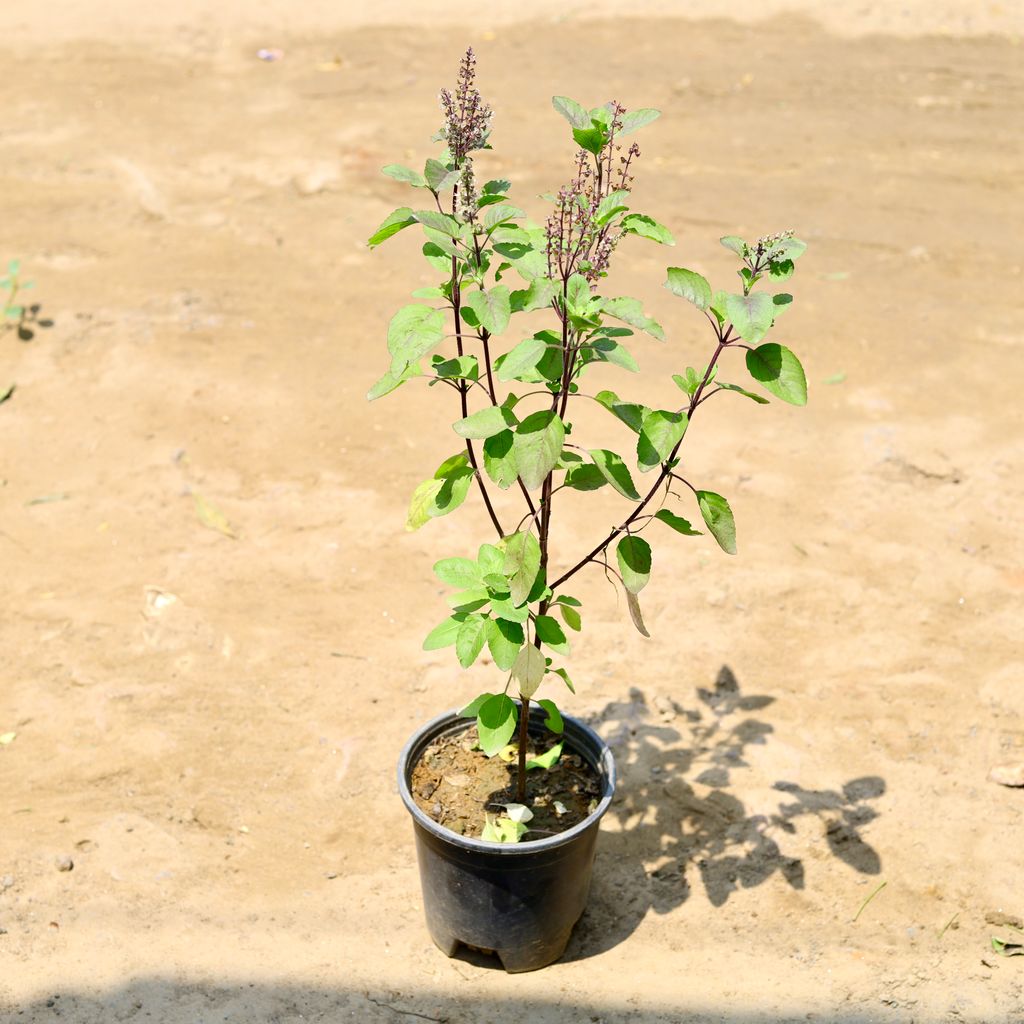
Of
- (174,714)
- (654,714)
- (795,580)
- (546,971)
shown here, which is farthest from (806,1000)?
(174,714)

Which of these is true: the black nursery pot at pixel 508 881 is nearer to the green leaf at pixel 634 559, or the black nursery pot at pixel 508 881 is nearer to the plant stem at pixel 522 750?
the plant stem at pixel 522 750

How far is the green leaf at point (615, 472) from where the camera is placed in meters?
2.64

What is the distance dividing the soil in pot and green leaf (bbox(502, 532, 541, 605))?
693 mm

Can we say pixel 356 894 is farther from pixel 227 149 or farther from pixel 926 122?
pixel 926 122

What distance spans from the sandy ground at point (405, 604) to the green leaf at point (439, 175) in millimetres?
2041

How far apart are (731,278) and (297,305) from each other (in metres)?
2.34

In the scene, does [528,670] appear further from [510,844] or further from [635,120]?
[635,120]

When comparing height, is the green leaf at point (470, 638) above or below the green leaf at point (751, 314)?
below

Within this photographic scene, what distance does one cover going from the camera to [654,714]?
4023 mm

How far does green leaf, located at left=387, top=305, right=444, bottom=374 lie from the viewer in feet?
8.27

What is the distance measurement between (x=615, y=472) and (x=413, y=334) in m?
0.54

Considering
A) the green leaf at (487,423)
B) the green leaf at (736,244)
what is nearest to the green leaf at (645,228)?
the green leaf at (736,244)

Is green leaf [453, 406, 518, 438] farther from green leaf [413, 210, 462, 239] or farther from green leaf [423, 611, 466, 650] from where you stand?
green leaf [423, 611, 466, 650]

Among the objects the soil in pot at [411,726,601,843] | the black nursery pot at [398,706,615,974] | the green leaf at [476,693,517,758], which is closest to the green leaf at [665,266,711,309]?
the green leaf at [476,693,517,758]
